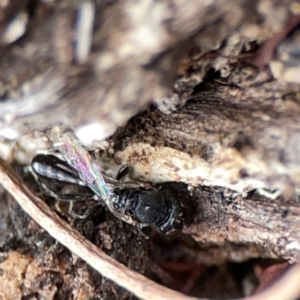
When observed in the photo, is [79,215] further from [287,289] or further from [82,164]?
[287,289]

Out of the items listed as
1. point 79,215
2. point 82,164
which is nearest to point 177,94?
point 82,164

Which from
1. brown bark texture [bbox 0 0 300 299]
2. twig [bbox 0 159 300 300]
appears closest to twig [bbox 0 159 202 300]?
twig [bbox 0 159 300 300]

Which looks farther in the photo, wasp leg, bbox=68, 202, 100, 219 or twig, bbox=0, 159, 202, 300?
wasp leg, bbox=68, 202, 100, 219

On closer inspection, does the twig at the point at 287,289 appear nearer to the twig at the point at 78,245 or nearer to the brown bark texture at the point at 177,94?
the brown bark texture at the point at 177,94

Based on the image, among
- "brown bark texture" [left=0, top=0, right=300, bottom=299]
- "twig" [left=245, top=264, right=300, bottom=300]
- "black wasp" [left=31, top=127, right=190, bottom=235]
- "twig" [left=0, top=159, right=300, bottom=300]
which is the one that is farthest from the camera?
"black wasp" [left=31, top=127, right=190, bottom=235]

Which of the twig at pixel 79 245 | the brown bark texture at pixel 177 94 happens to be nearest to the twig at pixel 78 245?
the twig at pixel 79 245

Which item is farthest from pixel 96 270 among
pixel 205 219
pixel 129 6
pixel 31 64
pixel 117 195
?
pixel 129 6

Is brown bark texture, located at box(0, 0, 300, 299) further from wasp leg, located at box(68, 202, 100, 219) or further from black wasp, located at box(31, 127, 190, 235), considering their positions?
wasp leg, located at box(68, 202, 100, 219)
